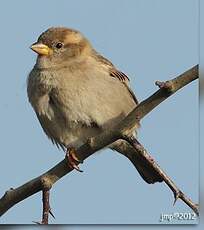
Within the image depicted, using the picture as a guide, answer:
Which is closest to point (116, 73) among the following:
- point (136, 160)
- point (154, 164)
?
point (136, 160)

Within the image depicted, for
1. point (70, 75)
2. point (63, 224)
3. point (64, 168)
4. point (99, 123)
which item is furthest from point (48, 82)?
point (64, 168)

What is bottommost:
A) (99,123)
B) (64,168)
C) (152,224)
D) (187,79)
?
(152,224)

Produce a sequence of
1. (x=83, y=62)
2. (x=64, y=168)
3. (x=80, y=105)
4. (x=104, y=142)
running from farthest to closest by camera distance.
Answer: (x=83, y=62) → (x=80, y=105) → (x=64, y=168) → (x=104, y=142)

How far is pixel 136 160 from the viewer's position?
2.97 m

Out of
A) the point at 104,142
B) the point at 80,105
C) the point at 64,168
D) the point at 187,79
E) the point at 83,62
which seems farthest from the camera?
the point at 83,62

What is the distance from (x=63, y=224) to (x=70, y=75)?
0.70 m

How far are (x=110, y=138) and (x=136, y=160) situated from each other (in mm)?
1454

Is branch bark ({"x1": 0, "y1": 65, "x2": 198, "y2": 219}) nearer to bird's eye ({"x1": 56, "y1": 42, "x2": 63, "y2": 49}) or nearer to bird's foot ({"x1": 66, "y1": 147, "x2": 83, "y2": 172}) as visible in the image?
bird's foot ({"x1": 66, "y1": 147, "x2": 83, "y2": 172})

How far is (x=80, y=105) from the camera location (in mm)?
2570

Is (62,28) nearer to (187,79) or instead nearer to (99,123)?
(99,123)

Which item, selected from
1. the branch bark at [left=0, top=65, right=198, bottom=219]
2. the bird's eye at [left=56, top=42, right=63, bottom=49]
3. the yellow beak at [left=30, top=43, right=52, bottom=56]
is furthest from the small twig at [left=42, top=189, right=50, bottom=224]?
the bird's eye at [left=56, top=42, right=63, bottom=49]

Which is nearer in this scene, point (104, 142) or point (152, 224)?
point (104, 142)

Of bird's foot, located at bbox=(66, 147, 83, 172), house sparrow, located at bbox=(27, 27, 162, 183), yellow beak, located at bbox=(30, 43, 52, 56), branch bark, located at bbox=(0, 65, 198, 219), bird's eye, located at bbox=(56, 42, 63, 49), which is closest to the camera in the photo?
branch bark, located at bbox=(0, 65, 198, 219)

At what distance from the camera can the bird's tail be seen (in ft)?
9.35
